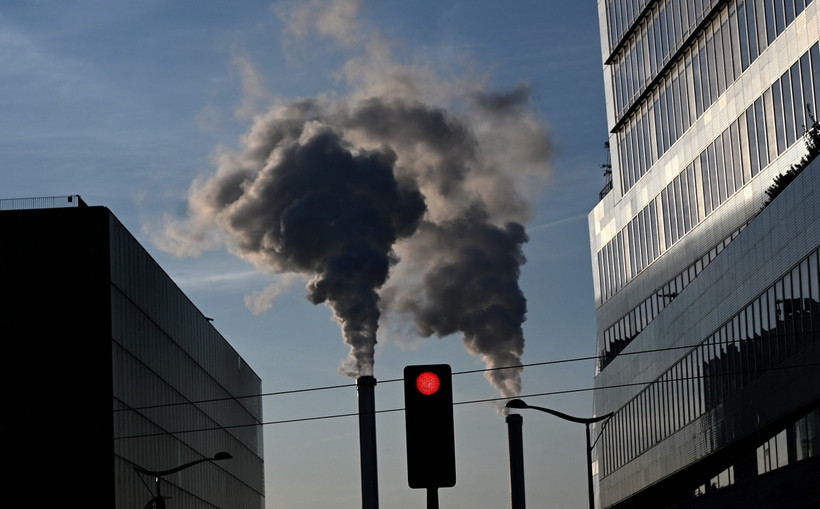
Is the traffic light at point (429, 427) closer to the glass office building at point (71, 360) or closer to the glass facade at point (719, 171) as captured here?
the glass facade at point (719, 171)

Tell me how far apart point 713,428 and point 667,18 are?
2046 cm

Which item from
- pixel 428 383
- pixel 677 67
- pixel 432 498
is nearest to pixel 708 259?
pixel 677 67

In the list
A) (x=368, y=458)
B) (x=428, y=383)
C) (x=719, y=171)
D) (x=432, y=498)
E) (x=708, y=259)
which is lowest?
(x=432, y=498)

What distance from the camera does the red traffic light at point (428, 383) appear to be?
30.8 ft

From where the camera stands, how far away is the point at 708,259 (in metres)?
57.6

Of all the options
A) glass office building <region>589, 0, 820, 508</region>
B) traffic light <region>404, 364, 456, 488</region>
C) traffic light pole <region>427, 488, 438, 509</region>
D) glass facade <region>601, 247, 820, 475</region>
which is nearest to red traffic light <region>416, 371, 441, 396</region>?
traffic light <region>404, 364, 456, 488</region>

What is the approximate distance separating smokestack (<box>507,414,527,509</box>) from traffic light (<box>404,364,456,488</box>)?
72.6 metres

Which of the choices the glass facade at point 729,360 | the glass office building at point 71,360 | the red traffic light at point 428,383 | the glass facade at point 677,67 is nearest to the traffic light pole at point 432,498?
the red traffic light at point 428,383

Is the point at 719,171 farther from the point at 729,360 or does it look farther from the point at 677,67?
the point at 729,360

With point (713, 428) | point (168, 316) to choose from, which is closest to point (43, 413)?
point (168, 316)

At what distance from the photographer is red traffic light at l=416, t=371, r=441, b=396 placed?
939 cm

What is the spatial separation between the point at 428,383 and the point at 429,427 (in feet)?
1.28

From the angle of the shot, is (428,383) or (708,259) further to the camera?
(708,259)

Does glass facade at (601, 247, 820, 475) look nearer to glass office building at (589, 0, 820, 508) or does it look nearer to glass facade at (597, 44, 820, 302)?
glass office building at (589, 0, 820, 508)
